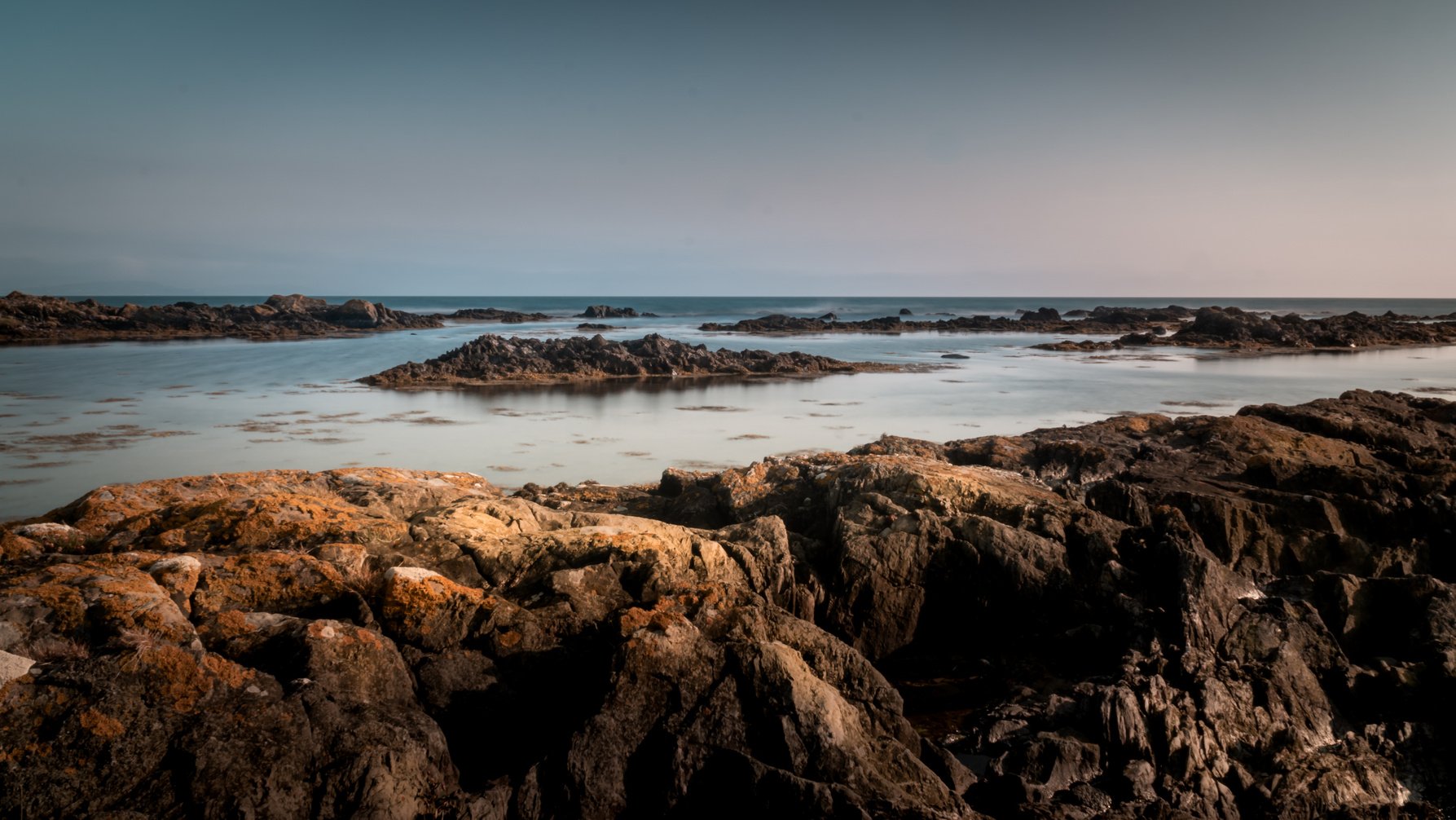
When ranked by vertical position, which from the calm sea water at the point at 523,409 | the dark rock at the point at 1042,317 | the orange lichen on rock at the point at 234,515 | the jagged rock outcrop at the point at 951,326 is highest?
the dark rock at the point at 1042,317

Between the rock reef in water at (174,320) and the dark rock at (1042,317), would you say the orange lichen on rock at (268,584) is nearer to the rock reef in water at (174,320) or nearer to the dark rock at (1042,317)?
the rock reef in water at (174,320)

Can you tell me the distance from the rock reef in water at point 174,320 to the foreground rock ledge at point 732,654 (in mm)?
40700

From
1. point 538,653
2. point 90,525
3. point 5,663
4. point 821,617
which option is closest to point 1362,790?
point 821,617

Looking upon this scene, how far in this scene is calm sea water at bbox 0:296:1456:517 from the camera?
40.9 ft

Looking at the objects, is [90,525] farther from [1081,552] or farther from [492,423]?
[492,423]

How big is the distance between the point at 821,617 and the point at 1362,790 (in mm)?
3514

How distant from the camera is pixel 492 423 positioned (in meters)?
16.6

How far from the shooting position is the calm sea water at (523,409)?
1245 centimetres

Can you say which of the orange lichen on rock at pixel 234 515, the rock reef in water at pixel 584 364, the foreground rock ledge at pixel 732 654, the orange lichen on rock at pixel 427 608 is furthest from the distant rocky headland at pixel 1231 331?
the orange lichen on rock at pixel 427 608

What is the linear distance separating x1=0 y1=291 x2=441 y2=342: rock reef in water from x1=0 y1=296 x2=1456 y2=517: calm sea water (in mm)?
→ 6194

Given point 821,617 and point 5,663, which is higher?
point 5,663

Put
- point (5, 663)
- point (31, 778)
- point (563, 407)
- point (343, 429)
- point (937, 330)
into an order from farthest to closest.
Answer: point (937, 330), point (563, 407), point (343, 429), point (5, 663), point (31, 778)

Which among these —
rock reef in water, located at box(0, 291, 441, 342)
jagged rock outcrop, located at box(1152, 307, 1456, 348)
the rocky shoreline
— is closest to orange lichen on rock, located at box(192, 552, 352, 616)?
the rocky shoreline

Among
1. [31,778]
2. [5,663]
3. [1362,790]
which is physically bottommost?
[1362,790]
